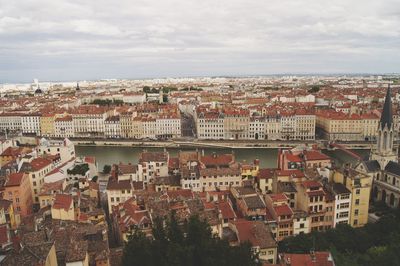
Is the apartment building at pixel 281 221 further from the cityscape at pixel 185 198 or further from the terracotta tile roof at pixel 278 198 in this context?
the terracotta tile roof at pixel 278 198

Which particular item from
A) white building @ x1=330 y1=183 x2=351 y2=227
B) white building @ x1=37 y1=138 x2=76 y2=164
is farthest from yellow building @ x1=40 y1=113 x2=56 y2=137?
white building @ x1=330 y1=183 x2=351 y2=227

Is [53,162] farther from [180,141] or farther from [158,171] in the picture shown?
[180,141]

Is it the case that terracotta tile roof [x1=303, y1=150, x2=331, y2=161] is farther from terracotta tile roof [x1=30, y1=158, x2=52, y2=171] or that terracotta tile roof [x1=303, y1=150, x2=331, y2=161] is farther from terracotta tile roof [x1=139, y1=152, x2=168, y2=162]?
terracotta tile roof [x1=30, y1=158, x2=52, y2=171]

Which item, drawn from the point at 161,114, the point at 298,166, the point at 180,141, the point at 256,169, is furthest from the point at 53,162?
the point at 161,114

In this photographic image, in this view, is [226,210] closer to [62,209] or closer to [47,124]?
[62,209]

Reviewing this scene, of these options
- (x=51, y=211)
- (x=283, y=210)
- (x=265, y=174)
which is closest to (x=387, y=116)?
(x=265, y=174)
